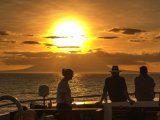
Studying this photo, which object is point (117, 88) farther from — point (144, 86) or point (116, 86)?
point (144, 86)

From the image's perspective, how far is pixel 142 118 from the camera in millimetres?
11805

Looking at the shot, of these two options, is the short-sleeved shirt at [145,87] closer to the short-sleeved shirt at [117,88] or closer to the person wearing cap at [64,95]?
the short-sleeved shirt at [117,88]

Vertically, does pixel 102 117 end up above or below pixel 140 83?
below

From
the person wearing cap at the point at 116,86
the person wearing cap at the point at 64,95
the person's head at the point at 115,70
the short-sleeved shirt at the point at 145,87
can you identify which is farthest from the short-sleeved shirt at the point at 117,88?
the person wearing cap at the point at 64,95

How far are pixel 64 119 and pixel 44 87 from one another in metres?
3.40

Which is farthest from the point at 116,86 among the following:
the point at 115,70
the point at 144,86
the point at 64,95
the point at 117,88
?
the point at 64,95

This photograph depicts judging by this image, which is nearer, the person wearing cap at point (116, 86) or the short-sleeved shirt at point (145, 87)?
the person wearing cap at point (116, 86)

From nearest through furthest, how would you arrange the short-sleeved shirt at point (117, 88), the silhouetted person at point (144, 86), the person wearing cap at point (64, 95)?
the person wearing cap at point (64, 95)
the short-sleeved shirt at point (117, 88)
the silhouetted person at point (144, 86)

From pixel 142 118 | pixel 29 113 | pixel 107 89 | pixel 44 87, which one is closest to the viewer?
pixel 29 113

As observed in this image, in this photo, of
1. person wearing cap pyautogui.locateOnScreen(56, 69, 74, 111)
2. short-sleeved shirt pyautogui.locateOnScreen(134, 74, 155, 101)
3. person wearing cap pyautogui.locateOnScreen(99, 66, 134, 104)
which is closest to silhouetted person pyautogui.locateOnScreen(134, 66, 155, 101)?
short-sleeved shirt pyautogui.locateOnScreen(134, 74, 155, 101)

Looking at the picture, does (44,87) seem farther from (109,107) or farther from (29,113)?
(29,113)

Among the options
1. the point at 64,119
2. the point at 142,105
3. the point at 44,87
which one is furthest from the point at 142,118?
the point at 44,87

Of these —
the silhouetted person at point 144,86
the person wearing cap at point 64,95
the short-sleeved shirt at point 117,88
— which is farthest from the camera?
the silhouetted person at point 144,86

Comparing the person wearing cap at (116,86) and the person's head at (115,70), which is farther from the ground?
the person's head at (115,70)
